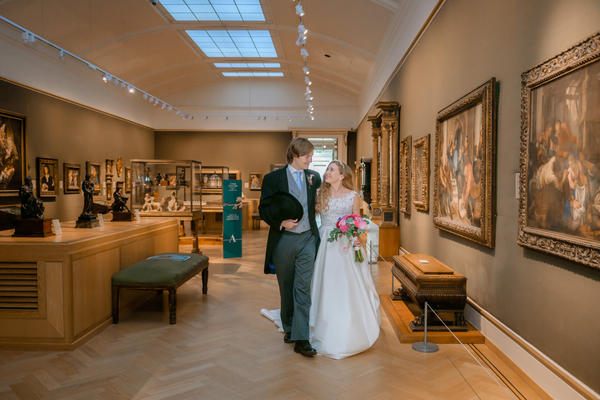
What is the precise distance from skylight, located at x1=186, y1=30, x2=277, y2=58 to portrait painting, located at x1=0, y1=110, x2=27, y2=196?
478cm

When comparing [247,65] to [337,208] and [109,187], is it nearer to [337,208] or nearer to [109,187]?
[109,187]

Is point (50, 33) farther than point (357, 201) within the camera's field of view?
Yes

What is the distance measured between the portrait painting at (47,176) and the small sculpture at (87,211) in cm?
508

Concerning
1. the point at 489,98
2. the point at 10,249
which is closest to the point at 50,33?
the point at 10,249

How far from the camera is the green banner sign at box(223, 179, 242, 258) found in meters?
8.57

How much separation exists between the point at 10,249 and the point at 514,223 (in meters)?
4.47

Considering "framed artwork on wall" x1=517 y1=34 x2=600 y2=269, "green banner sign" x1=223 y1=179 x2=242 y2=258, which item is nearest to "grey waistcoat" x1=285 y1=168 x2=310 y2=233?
"framed artwork on wall" x1=517 y1=34 x2=600 y2=269

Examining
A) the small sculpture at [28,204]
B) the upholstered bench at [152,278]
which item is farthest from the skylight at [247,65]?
the small sculpture at [28,204]

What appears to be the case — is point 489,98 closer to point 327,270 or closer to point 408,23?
point 327,270

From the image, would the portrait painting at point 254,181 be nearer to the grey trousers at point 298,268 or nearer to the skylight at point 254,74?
the skylight at point 254,74

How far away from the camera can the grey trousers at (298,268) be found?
358 cm

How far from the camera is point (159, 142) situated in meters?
16.0

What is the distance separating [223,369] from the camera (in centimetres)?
327

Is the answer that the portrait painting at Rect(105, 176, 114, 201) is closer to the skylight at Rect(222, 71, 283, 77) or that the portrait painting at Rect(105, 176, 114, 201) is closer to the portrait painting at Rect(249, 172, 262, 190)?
the portrait painting at Rect(249, 172, 262, 190)
